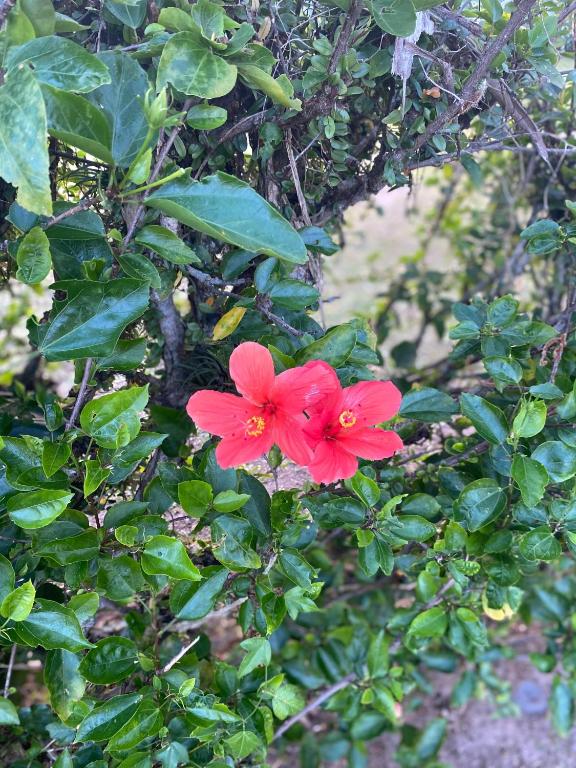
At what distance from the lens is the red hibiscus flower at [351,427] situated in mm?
818

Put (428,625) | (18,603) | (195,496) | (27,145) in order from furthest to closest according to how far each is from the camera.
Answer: (428,625) → (195,496) → (18,603) → (27,145)

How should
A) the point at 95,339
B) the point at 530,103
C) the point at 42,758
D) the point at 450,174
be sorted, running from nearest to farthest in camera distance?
1. the point at 95,339
2. the point at 42,758
3. the point at 530,103
4. the point at 450,174

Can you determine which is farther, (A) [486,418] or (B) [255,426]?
(A) [486,418]

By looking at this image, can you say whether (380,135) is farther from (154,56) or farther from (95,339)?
(95,339)

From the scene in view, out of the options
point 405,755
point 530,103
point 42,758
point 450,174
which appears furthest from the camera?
point 450,174

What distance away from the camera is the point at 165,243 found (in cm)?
84

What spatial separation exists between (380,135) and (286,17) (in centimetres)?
23

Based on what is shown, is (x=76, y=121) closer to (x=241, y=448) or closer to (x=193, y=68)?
(x=193, y=68)

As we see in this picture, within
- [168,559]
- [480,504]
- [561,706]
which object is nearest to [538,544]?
[480,504]

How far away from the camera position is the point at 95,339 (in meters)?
0.83


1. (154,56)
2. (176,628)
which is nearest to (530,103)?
(154,56)

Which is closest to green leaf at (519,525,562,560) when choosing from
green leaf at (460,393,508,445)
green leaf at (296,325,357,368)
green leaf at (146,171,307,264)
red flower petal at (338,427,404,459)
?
green leaf at (460,393,508,445)

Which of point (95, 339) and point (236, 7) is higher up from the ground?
point (236, 7)

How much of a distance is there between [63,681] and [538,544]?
63cm
